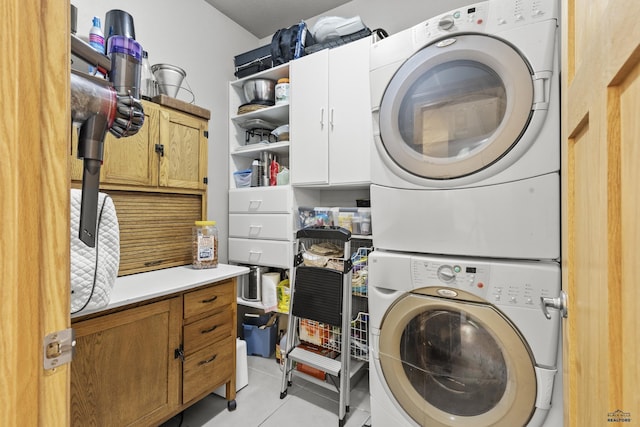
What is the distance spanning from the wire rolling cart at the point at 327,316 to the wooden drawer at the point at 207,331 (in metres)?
0.38

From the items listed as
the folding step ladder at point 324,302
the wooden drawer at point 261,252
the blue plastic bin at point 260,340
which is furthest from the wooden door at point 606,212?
the blue plastic bin at point 260,340

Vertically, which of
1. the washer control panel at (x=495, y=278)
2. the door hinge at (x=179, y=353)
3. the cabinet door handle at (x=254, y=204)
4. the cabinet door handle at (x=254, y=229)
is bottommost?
the door hinge at (x=179, y=353)

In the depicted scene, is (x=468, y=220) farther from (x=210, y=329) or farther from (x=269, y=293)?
(x=269, y=293)

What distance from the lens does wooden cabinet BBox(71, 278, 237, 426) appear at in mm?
1093

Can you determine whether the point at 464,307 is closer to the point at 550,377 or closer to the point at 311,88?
the point at 550,377

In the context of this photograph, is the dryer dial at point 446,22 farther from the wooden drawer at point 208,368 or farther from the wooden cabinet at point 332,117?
the wooden drawer at point 208,368

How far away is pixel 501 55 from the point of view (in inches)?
42.1

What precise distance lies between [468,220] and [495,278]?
9.3 inches

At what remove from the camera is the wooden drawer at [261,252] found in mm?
2086

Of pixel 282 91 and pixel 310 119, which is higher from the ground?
pixel 282 91

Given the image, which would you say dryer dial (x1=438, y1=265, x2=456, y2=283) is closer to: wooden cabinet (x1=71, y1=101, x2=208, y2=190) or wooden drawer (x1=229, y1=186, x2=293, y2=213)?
wooden drawer (x1=229, y1=186, x2=293, y2=213)

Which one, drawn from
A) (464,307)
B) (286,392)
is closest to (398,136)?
(464,307)

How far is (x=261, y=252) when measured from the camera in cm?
221

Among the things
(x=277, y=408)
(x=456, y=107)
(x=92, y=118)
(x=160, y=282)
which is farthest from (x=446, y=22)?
(x=277, y=408)
